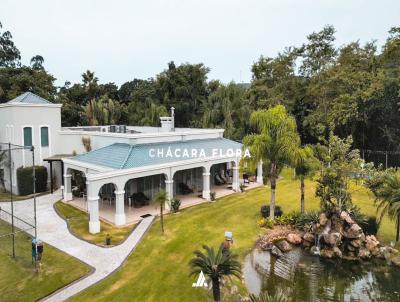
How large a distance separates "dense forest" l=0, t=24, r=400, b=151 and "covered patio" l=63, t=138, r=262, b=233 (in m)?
13.6

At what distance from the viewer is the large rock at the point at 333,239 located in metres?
18.8

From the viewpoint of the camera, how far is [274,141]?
21766 millimetres

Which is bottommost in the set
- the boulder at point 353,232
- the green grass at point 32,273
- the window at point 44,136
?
the green grass at point 32,273

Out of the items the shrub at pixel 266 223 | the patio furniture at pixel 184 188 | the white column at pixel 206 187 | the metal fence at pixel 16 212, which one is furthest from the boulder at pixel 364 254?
the metal fence at pixel 16 212

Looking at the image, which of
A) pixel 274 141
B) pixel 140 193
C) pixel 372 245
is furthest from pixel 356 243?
pixel 140 193

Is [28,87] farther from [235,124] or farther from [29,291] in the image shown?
[29,291]

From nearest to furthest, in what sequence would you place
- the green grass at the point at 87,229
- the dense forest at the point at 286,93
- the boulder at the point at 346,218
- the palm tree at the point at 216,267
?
the palm tree at the point at 216,267
the boulder at the point at 346,218
the green grass at the point at 87,229
the dense forest at the point at 286,93

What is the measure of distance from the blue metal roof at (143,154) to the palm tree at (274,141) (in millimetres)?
7331

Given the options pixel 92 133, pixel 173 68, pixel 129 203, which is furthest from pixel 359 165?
pixel 173 68

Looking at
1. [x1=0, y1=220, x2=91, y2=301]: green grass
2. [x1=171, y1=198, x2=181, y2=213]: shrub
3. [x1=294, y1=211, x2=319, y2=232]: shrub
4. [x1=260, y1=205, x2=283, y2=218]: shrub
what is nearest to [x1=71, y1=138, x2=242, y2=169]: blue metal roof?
[x1=171, y1=198, x2=181, y2=213]: shrub

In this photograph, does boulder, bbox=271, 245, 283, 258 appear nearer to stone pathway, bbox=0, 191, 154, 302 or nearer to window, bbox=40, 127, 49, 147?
stone pathway, bbox=0, 191, 154, 302

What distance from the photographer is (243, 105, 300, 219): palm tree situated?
2134 cm

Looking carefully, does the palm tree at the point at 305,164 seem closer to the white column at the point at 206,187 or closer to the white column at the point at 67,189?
the white column at the point at 206,187

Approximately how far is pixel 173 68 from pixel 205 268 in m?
47.8
